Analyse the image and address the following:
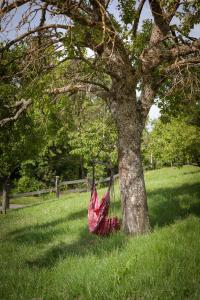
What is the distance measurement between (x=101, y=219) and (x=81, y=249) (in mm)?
1470

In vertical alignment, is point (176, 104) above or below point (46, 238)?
above

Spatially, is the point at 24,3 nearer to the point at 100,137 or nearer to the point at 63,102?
the point at 63,102

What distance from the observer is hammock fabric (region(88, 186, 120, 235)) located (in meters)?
10.5

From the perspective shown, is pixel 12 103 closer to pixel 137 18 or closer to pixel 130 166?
pixel 130 166

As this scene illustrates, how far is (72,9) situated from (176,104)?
5230mm

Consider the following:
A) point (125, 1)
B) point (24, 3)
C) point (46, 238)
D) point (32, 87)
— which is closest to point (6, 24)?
point (24, 3)

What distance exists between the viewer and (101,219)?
413 inches

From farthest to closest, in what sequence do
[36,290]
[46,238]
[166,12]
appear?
[46,238]
[166,12]
[36,290]

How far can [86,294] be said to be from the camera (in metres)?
5.75

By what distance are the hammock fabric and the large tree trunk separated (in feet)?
2.65

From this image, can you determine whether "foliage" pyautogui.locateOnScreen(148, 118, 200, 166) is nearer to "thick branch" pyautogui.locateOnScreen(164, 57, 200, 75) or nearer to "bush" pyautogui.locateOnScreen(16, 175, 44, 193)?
"thick branch" pyautogui.locateOnScreen(164, 57, 200, 75)

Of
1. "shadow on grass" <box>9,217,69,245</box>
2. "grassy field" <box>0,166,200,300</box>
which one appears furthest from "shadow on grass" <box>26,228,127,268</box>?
"shadow on grass" <box>9,217,69,245</box>

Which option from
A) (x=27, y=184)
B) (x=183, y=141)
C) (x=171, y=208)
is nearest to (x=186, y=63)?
(x=171, y=208)

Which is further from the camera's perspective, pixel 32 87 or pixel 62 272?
pixel 32 87
